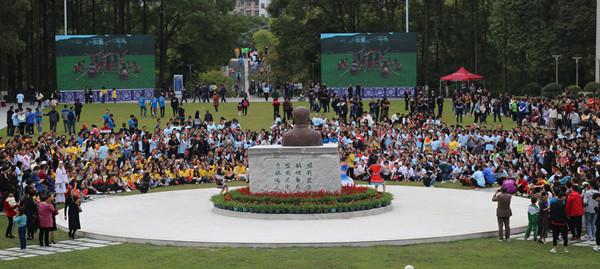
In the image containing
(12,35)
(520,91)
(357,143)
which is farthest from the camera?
(520,91)

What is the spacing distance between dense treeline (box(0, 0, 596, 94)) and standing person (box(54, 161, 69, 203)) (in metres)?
42.3

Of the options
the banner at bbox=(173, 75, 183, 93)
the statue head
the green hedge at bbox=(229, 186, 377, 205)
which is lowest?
the green hedge at bbox=(229, 186, 377, 205)

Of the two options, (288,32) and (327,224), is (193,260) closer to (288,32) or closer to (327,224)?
(327,224)

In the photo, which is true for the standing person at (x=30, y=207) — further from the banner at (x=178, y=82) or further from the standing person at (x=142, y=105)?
the banner at (x=178, y=82)

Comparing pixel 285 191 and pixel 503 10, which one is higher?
pixel 503 10

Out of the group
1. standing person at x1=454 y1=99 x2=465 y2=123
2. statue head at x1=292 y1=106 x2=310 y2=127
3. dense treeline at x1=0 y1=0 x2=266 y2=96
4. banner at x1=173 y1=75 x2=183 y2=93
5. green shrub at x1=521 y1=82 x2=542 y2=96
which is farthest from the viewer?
dense treeline at x1=0 y1=0 x2=266 y2=96

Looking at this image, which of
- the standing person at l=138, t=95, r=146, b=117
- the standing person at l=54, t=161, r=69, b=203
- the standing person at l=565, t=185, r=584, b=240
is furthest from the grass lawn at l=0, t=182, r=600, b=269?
the standing person at l=138, t=95, r=146, b=117

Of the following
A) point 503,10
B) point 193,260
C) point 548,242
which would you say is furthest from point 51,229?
point 503,10

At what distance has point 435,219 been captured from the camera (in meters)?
24.7

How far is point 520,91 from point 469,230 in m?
54.6

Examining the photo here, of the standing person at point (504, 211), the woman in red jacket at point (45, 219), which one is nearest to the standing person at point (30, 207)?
the woman in red jacket at point (45, 219)

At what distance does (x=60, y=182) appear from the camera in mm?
28750

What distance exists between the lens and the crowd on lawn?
1137 inches

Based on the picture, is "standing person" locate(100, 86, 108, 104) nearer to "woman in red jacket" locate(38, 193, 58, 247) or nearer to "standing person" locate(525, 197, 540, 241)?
"woman in red jacket" locate(38, 193, 58, 247)
